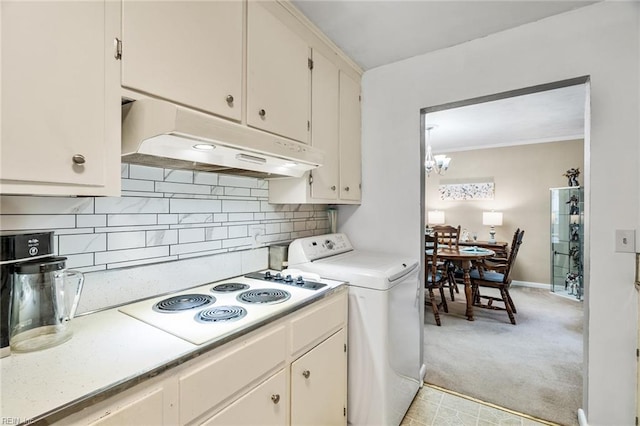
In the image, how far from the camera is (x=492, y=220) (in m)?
5.14

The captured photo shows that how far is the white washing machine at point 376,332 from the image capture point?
5.25 ft

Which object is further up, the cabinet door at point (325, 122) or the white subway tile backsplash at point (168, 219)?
the cabinet door at point (325, 122)

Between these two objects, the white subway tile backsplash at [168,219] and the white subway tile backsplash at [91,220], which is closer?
the white subway tile backsplash at [91,220]

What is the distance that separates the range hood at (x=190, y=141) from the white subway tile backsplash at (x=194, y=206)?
18 centimetres

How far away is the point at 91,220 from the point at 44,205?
0.15 m

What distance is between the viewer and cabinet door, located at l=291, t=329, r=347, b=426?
4.28 ft

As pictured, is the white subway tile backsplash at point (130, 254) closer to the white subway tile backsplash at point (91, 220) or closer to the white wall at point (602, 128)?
the white subway tile backsplash at point (91, 220)

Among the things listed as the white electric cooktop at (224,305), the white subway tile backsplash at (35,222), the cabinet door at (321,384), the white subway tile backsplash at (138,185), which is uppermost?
the white subway tile backsplash at (138,185)

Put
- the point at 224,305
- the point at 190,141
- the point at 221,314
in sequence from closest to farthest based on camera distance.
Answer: the point at 190,141
the point at 221,314
the point at 224,305

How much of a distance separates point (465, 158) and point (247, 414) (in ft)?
18.8

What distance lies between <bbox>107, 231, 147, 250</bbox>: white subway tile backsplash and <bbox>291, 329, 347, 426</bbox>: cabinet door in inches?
34.9

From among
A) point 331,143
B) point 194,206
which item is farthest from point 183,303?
point 331,143

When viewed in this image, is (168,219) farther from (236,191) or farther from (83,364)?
(83,364)

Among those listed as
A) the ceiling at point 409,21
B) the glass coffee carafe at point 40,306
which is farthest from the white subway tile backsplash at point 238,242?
the ceiling at point 409,21
